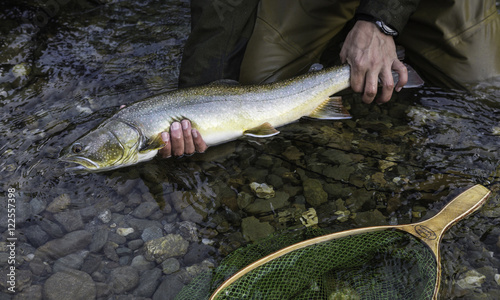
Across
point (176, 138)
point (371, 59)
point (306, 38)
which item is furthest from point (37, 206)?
point (306, 38)

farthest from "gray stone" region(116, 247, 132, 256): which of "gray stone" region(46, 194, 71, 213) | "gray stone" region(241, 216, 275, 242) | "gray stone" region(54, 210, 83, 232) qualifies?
"gray stone" region(241, 216, 275, 242)

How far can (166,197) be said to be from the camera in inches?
141

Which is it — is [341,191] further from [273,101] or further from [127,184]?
[127,184]

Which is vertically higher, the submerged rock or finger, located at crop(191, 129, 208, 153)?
finger, located at crop(191, 129, 208, 153)

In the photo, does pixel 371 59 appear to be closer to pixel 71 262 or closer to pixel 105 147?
pixel 105 147

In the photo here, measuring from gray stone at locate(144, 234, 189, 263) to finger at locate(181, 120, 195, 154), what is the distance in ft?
2.87

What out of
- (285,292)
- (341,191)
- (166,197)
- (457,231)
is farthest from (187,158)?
(457,231)

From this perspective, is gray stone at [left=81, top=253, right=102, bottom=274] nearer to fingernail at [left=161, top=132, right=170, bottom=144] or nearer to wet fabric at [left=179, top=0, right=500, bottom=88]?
fingernail at [left=161, top=132, right=170, bottom=144]

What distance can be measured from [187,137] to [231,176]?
51 cm

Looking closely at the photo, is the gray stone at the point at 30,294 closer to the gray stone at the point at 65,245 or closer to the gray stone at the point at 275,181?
the gray stone at the point at 65,245

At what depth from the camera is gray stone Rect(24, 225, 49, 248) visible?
314 centimetres

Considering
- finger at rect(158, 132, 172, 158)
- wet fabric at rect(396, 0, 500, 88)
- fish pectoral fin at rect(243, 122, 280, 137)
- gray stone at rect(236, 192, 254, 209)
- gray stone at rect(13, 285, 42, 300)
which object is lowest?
gray stone at rect(13, 285, 42, 300)

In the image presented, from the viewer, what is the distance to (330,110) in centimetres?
419

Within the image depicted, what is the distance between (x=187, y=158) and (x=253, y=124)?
2.21ft
